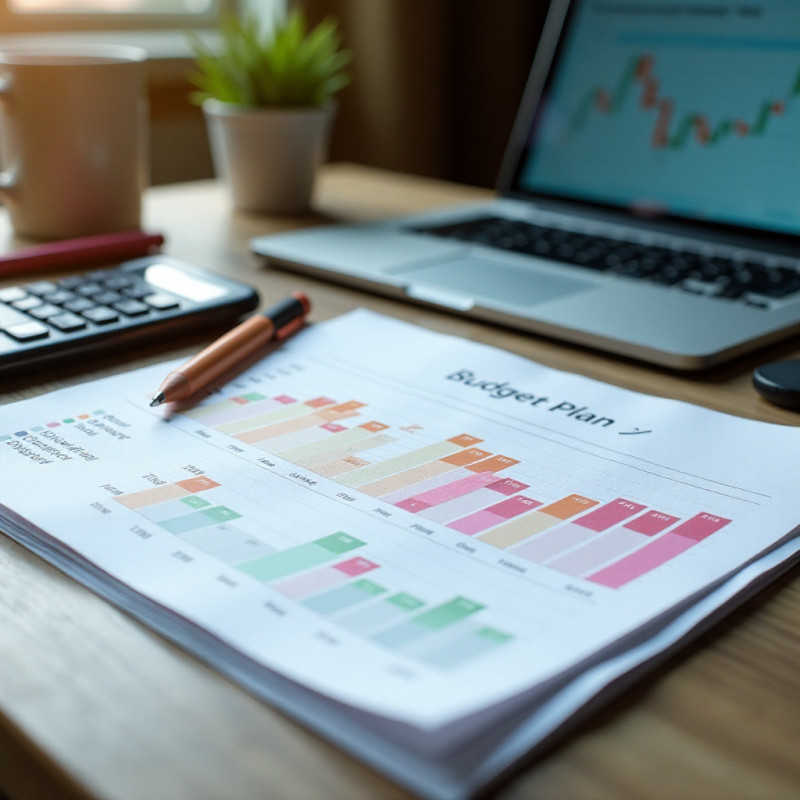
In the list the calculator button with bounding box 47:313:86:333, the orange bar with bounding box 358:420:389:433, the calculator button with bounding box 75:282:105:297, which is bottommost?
the orange bar with bounding box 358:420:389:433

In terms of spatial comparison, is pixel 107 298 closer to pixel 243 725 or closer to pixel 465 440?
pixel 465 440

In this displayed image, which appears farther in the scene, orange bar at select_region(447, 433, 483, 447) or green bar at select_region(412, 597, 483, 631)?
orange bar at select_region(447, 433, 483, 447)

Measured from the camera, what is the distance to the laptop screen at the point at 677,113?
763 mm

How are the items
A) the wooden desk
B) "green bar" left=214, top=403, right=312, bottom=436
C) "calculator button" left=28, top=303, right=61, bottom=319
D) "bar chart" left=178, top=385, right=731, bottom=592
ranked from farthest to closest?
"calculator button" left=28, top=303, right=61, bottom=319, "green bar" left=214, top=403, right=312, bottom=436, "bar chart" left=178, top=385, right=731, bottom=592, the wooden desk

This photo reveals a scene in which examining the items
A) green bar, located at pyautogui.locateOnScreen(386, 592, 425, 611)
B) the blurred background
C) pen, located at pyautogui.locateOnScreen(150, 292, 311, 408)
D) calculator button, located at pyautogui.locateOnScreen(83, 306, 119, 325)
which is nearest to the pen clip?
pen, located at pyautogui.locateOnScreen(150, 292, 311, 408)

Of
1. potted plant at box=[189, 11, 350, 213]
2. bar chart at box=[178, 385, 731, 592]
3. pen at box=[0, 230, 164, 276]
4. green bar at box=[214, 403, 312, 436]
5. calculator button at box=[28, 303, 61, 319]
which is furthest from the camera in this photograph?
potted plant at box=[189, 11, 350, 213]

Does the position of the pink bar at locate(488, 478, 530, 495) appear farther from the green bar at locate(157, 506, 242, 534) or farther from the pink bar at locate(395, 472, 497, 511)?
the green bar at locate(157, 506, 242, 534)

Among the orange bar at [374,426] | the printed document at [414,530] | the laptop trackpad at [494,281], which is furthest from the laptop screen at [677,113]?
the orange bar at [374,426]

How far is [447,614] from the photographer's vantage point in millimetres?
314

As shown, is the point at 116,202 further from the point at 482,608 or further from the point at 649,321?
the point at 482,608

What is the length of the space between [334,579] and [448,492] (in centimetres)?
9

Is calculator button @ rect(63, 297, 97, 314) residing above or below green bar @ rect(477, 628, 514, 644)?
above

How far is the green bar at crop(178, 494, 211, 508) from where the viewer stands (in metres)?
0.38

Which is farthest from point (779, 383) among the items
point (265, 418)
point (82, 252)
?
point (82, 252)
